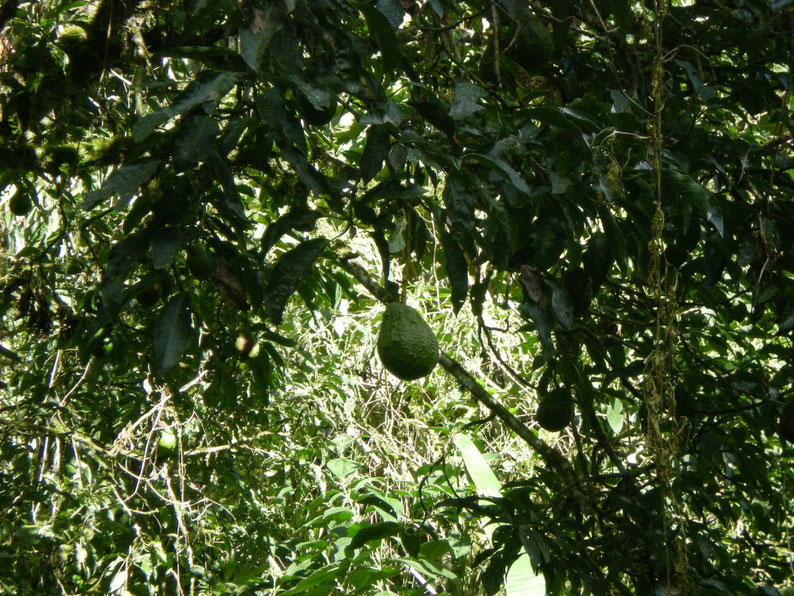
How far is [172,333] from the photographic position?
4.30ft

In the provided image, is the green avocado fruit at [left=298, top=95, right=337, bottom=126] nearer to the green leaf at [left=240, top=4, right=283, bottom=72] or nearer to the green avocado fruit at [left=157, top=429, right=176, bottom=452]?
the green leaf at [left=240, top=4, right=283, bottom=72]

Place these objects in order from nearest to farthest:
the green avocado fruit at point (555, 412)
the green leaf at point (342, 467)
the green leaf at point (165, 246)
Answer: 1. the green leaf at point (165, 246)
2. the green avocado fruit at point (555, 412)
3. the green leaf at point (342, 467)

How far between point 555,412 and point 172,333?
961 millimetres

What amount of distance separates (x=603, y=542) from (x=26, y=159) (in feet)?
5.48

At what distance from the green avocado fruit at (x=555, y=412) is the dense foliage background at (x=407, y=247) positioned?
12cm

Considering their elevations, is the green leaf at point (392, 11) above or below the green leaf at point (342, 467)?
above

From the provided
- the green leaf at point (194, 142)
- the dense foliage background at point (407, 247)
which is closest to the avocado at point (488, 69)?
the dense foliage background at point (407, 247)

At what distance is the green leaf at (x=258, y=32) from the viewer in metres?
1.19

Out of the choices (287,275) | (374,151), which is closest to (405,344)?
(287,275)

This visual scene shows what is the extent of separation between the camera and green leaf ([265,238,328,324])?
4.44 feet

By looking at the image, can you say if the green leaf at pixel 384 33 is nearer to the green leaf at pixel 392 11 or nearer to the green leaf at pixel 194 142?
the green leaf at pixel 392 11

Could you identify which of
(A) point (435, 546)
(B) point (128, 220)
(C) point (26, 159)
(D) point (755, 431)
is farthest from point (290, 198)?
(D) point (755, 431)

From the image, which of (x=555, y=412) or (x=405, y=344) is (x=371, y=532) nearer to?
(x=555, y=412)

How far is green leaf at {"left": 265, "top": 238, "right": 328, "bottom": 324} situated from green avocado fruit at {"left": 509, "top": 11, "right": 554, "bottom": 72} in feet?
2.45
